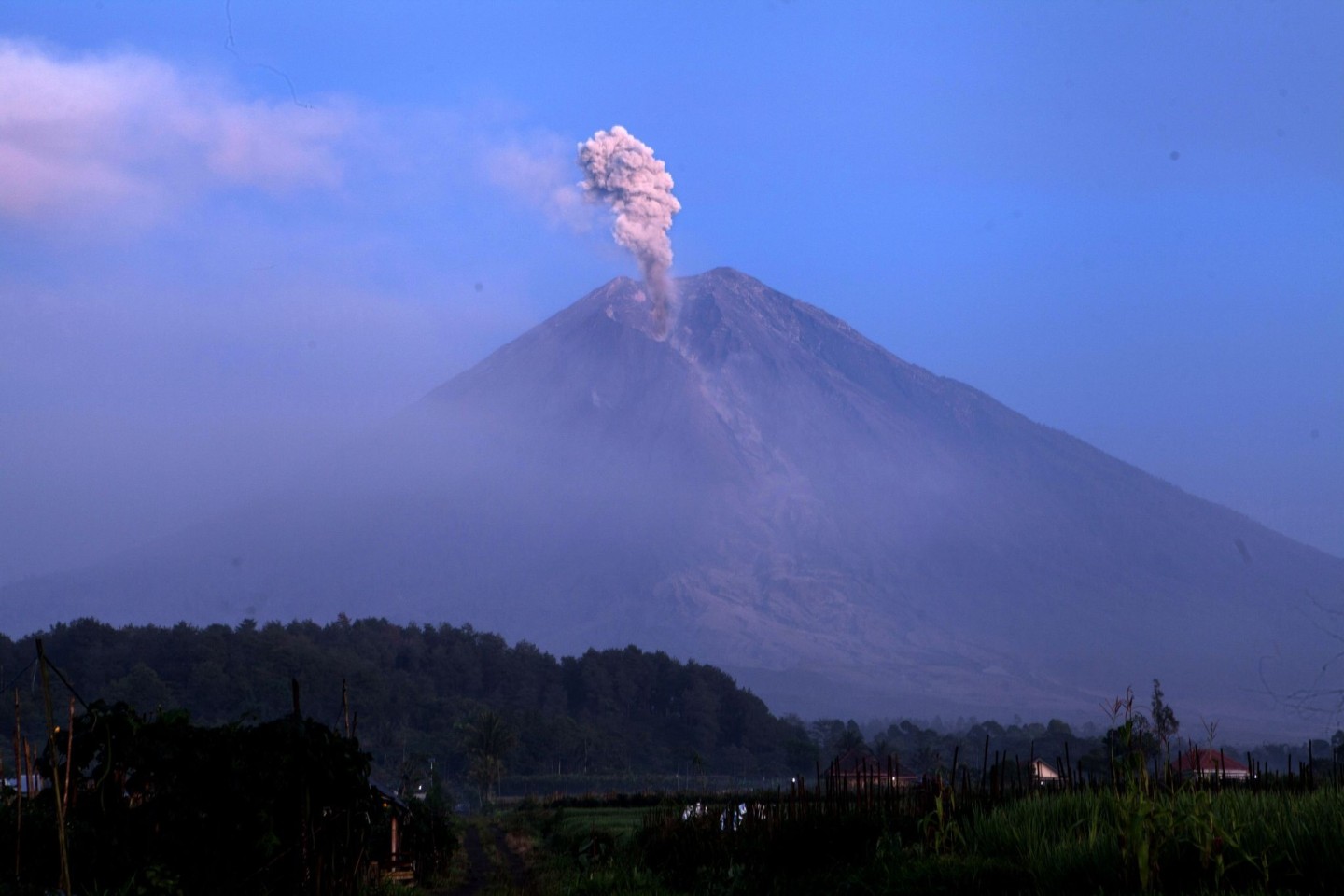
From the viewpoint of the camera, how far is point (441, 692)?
11450 cm

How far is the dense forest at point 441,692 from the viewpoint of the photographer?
285 ft

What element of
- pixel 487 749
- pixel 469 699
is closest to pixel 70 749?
pixel 487 749

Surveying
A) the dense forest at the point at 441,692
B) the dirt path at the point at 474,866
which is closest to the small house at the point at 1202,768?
the dirt path at the point at 474,866

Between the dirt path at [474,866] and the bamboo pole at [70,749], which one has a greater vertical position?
the bamboo pole at [70,749]

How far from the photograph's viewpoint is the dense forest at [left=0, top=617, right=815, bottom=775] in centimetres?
8688

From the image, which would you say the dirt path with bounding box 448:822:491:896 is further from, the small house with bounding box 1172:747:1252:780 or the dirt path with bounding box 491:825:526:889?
the small house with bounding box 1172:747:1252:780

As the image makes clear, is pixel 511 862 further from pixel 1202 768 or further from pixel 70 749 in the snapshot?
pixel 70 749

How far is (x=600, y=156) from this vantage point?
145 m

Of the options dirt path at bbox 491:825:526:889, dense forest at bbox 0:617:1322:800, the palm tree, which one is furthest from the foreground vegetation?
dense forest at bbox 0:617:1322:800

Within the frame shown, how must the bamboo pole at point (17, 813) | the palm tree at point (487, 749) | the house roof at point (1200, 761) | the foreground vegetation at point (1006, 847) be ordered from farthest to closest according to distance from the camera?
the palm tree at point (487, 749) < the house roof at point (1200, 761) < the bamboo pole at point (17, 813) < the foreground vegetation at point (1006, 847)

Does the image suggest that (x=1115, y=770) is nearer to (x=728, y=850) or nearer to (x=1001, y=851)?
(x=1001, y=851)

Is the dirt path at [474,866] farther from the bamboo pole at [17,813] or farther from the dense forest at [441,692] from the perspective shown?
the dense forest at [441,692]

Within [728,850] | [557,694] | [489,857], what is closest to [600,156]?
[557,694]

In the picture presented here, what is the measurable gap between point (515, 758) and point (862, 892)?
273 ft
